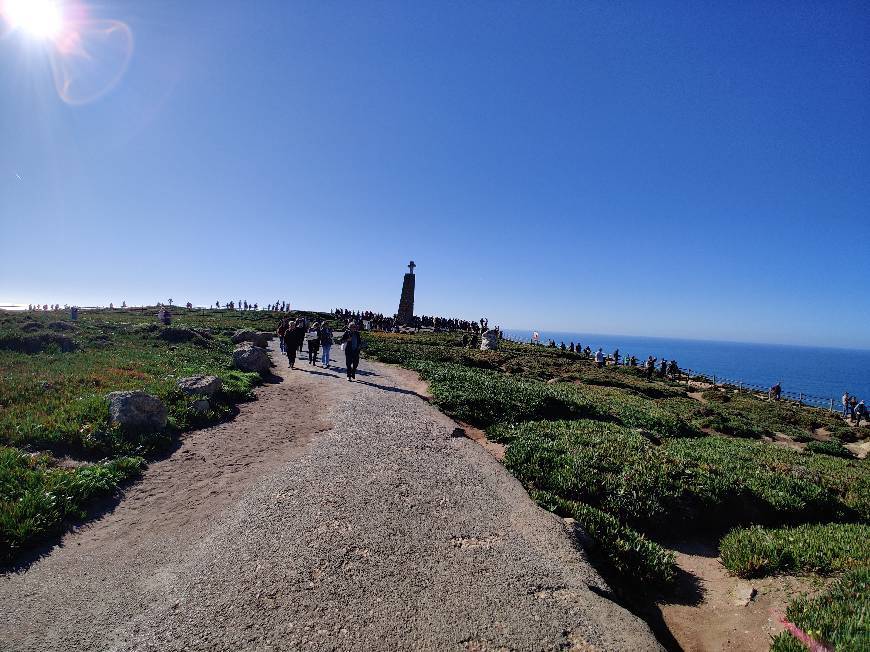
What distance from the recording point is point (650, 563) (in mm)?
7055

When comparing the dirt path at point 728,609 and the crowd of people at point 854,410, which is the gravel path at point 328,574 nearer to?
the dirt path at point 728,609

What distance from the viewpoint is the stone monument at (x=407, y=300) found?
5273 cm

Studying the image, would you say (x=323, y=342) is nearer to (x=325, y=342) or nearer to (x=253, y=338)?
(x=325, y=342)

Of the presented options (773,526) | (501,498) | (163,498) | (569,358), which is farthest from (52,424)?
(569,358)

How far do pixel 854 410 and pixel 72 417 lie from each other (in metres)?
46.0

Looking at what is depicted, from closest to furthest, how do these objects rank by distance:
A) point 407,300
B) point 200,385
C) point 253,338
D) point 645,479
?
point 645,479 → point 200,385 → point 253,338 → point 407,300

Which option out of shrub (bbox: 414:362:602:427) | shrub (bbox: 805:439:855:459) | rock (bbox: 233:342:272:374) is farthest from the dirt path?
rock (bbox: 233:342:272:374)

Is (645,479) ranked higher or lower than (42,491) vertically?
higher

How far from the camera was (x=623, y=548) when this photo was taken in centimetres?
722

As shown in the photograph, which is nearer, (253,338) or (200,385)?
(200,385)

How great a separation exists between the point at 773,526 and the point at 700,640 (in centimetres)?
548

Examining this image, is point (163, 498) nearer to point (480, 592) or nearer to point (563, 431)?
point (480, 592)

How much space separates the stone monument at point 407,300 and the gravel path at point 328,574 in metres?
44.1

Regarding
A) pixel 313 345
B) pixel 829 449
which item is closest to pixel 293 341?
pixel 313 345
